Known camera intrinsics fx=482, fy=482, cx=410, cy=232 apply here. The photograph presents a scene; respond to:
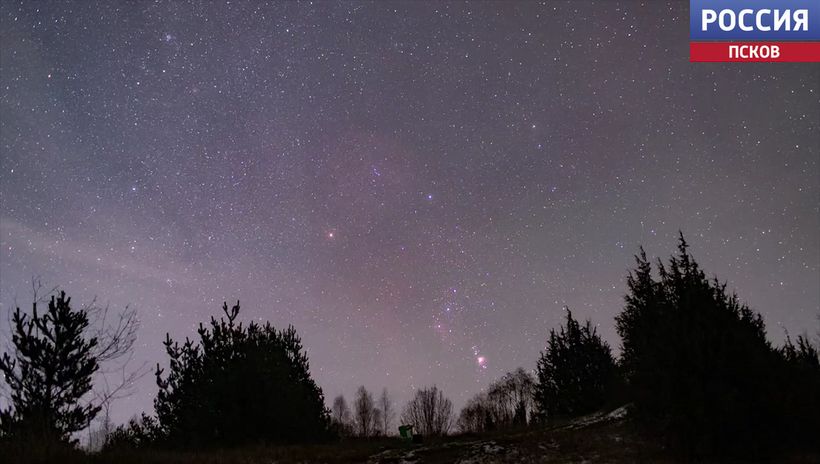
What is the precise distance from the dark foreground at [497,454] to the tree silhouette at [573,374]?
12443 millimetres

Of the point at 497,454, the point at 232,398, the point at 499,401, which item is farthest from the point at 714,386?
the point at 499,401

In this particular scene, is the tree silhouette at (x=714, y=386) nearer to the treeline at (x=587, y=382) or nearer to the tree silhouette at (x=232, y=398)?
the treeline at (x=587, y=382)

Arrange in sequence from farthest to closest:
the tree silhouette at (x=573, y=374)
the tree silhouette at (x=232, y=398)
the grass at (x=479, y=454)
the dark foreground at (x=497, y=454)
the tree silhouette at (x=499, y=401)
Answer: the tree silhouette at (x=499, y=401)
the tree silhouette at (x=573, y=374)
the tree silhouette at (x=232, y=398)
the dark foreground at (x=497, y=454)
the grass at (x=479, y=454)

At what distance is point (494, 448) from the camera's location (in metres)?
17.3

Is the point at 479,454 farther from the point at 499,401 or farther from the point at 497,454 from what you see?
the point at 499,401

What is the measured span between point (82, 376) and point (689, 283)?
2486 centimetres

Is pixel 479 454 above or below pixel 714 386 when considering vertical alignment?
below

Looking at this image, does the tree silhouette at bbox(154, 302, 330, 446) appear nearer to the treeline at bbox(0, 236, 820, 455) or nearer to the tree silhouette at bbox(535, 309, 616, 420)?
the treeline at bbox(0, 236, 820, 455)

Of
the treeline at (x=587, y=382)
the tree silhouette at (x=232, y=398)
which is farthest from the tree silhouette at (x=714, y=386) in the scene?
the tree silhouette at (x=232, y=398)

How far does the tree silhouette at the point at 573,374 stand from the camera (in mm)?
32312

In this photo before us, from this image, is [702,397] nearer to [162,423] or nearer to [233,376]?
[233,376]

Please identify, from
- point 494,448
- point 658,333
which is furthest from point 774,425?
point 494,448

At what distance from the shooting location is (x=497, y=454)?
16375 millimetres

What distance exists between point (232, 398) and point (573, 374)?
22900mm
